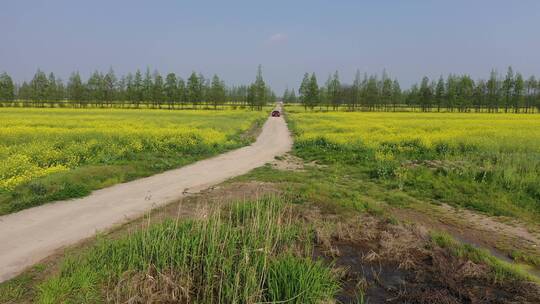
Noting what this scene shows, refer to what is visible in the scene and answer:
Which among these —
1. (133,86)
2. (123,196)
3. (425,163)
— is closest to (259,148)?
(425,163)

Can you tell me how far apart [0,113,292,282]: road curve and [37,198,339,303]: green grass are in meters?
1.27

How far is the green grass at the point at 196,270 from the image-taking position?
5324 mm

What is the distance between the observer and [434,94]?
4087 inches

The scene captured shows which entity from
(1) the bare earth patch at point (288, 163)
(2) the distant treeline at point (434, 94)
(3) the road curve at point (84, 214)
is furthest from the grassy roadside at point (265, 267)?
(2) the distant treeline at point (434, 94)

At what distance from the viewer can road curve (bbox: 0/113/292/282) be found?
22.7ft

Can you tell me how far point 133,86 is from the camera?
4043 inches

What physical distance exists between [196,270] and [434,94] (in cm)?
10981

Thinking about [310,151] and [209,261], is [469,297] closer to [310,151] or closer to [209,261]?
[209,261]

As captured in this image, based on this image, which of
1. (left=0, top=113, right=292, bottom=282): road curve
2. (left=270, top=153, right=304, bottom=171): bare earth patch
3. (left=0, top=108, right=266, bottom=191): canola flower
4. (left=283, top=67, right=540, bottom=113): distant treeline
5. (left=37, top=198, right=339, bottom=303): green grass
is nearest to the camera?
(left=37, top=198, right=339, bottom=303): green grass

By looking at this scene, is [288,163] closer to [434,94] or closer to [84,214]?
[84,214]

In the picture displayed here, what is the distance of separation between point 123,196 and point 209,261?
630 centimetres

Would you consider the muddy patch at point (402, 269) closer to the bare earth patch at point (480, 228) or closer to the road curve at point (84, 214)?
the bare earth patch at point (480, 228)

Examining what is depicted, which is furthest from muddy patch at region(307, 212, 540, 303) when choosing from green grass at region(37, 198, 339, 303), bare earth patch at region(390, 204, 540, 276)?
bare earth patch at region(390, 204, 540, 276)

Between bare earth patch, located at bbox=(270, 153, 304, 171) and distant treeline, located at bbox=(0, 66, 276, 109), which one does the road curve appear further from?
distant treeline, located at bbox=(0, 66, 276, 109)
